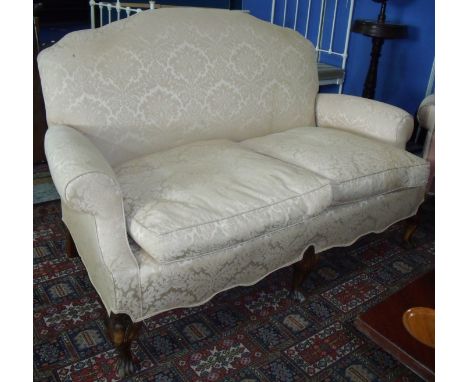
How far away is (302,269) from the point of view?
1.73 m

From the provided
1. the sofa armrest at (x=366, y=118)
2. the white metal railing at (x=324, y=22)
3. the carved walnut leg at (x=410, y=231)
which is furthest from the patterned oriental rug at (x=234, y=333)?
the white metal railing at (x=324, y=22)

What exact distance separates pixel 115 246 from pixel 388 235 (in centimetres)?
156

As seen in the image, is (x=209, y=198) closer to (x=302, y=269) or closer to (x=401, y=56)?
(x=302, y=269)

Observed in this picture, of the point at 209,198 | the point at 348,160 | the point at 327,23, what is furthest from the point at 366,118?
the point at 327,23

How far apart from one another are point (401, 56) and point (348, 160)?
7.09ft

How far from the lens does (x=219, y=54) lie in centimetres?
195

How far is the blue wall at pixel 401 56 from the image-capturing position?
11.0ft

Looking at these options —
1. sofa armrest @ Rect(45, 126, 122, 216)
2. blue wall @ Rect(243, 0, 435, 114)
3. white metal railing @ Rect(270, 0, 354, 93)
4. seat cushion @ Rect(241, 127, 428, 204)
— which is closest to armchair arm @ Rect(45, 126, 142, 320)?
sofa armrest @ Rect(45, 126, 122, 216)

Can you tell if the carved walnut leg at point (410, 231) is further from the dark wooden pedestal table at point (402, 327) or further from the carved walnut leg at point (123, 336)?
the carved walnut leg at point (123, 336)

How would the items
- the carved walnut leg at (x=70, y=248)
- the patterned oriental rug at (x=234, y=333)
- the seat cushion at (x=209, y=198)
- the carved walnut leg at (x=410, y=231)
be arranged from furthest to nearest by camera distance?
the carved walnut leg at (x=410, y=231) → the carved walnut leg at (x=70, y=248) → the patterned oriental rug at (x=234, y=333) → the seat cushion at (x=209, y=198)

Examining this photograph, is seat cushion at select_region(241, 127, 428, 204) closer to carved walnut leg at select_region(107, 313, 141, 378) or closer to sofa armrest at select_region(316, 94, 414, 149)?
sofa armrest at select_region(316, 94, 414, 149)

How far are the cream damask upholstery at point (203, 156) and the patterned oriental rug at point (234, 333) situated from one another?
0.18m

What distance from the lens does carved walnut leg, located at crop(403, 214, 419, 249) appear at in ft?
7.21
